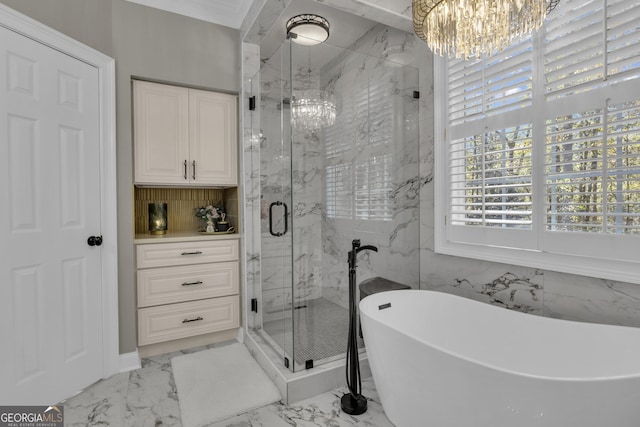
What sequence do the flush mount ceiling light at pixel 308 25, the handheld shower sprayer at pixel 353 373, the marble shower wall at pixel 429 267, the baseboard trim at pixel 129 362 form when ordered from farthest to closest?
the flush mount ceiling light at pixel 308 25
the baseboard trim at pixel 129 362
the handheld shower sprayer at pixel 353 373
the marble shower wall at pixel 429 267

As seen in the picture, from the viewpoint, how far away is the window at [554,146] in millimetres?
1489

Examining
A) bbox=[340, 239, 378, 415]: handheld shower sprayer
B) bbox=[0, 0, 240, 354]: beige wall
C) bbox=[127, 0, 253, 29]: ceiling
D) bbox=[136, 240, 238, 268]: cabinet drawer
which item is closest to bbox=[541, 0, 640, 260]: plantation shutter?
bbox=[340, 239, 378, 415]: handheld shower sprayer

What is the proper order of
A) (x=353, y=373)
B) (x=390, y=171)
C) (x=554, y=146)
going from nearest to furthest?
(x=554, y=146) → (x=353, y=373) → (x=390, y=171)

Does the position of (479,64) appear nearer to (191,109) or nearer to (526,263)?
(526,263)

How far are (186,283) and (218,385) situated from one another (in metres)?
0.90

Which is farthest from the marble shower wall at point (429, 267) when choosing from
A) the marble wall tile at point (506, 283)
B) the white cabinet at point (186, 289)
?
the white cabinet at point (186, 289)

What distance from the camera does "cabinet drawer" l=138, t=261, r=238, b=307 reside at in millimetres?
2568

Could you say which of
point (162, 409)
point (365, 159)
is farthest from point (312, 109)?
point (162, 409)

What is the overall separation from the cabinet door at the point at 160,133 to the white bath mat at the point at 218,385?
1.50 metres

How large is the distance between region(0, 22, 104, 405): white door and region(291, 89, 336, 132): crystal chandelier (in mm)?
1436

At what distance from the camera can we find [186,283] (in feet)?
8.84

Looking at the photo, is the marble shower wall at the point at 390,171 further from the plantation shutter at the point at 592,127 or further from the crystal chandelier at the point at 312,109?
the plantation shutter at the point at 592,127

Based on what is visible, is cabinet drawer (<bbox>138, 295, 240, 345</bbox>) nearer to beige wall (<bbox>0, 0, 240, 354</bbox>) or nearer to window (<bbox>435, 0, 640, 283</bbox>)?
beige wall (<bbox>0, 0, 240, 354</bbox>)

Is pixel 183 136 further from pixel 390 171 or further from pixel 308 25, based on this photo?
pixel 390 171
